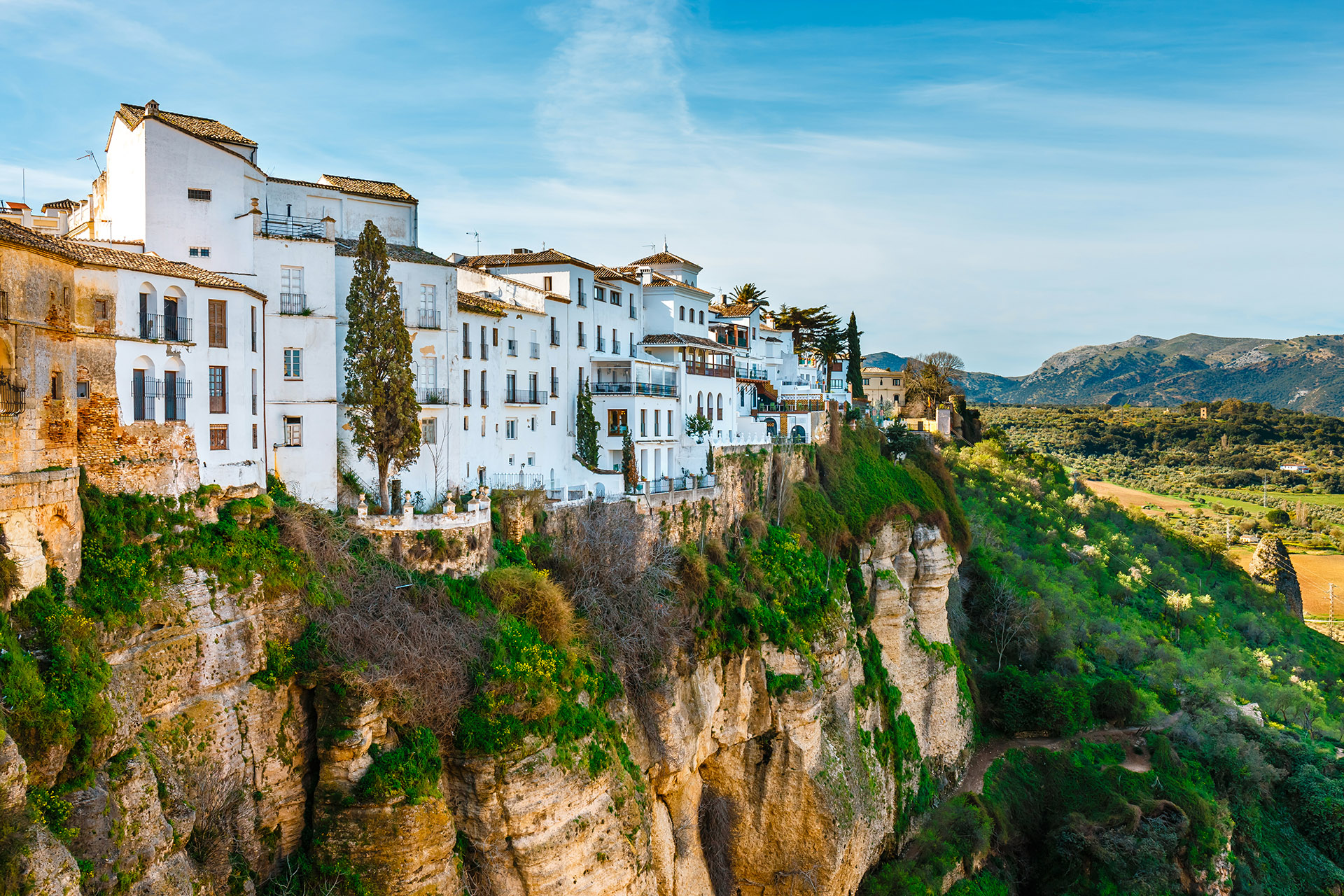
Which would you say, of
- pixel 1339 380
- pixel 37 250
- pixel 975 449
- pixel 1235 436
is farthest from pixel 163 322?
pixel 1339 380

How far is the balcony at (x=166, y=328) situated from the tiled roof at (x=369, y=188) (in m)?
9.86

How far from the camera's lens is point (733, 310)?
5500cm

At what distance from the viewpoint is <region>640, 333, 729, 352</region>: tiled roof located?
42938mm

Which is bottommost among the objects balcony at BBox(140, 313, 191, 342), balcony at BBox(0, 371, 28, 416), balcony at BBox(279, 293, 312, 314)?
balcony at BBox(0, 371, 28, 416)

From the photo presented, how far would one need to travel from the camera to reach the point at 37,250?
18641mm

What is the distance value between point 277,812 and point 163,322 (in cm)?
1121

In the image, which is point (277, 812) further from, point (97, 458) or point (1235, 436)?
point (1235, 436)

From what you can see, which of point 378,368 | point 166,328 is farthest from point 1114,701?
point 166,328

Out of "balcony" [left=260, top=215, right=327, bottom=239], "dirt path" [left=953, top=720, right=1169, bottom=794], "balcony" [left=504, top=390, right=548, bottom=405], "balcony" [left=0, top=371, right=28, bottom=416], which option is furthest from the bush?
"balcony" [left=0, top=371, right=28, bottom=416]

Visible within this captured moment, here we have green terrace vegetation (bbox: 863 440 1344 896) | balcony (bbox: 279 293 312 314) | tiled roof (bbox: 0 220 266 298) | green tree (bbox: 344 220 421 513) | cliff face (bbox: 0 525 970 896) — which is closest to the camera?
cliff face (bbox: 0 525 970 896)

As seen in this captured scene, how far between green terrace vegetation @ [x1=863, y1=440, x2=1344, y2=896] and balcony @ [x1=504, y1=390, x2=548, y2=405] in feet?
71.6

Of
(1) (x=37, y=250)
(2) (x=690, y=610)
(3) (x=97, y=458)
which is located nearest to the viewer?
(1) (x=37, y=250)

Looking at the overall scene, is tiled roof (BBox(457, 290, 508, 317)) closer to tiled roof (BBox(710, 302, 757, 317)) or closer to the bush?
tiled roof (BBox(710, 302, 757, 317))

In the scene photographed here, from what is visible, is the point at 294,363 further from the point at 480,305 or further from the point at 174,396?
the point at 480,305
